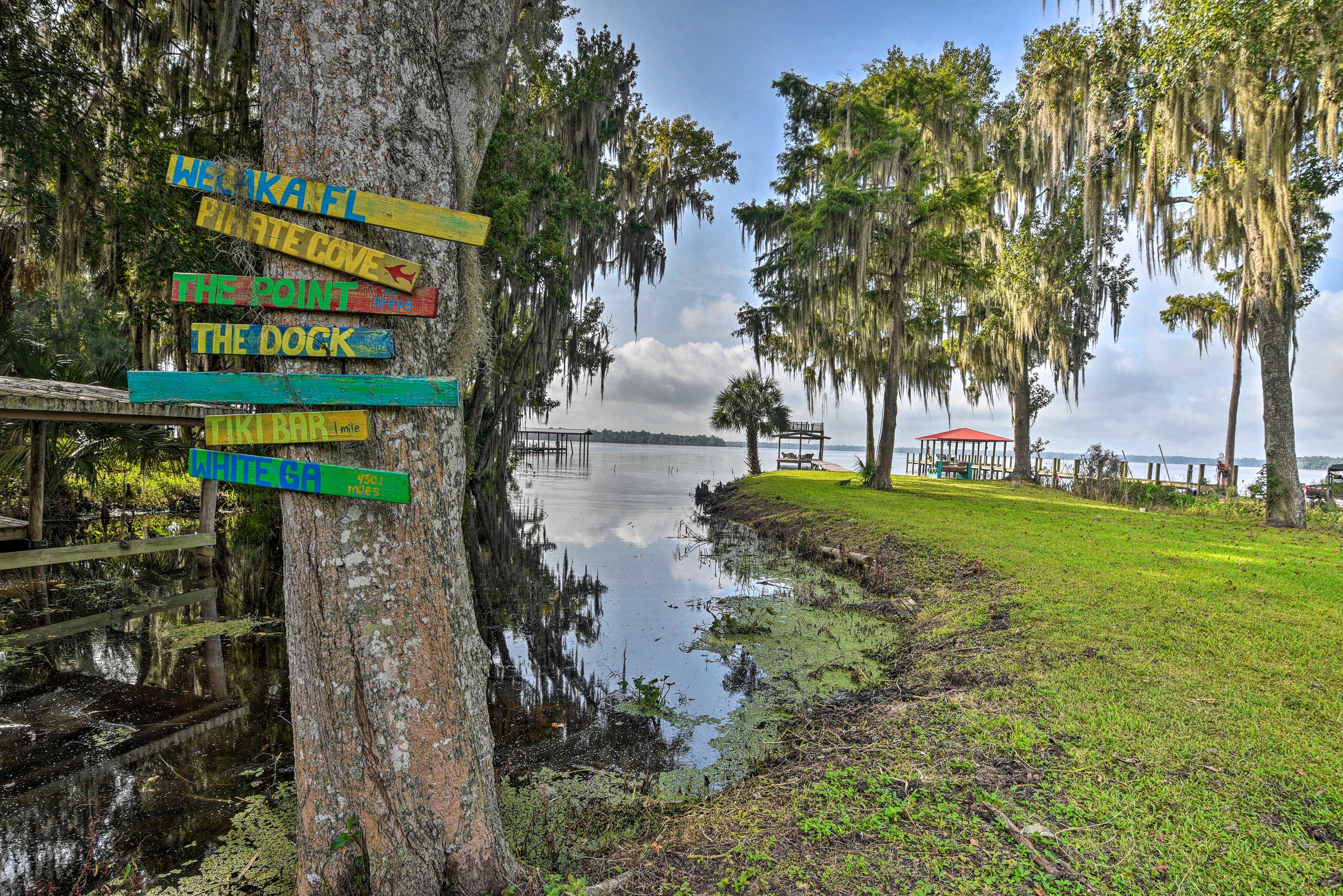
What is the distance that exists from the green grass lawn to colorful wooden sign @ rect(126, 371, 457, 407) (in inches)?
78.3

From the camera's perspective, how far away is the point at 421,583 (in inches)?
71.6

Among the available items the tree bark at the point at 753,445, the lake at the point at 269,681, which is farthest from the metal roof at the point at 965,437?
the lake at the point at 269,681

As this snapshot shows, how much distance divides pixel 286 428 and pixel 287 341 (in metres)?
0.28

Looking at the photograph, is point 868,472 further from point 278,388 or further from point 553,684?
point 278,388

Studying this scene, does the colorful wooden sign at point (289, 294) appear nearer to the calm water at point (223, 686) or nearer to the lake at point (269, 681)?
the calm water at point (223, 686)

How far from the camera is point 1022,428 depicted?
1964cm

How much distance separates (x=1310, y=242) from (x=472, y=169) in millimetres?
20429

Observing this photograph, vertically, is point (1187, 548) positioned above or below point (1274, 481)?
below

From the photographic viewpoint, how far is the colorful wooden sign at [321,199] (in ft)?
5.60

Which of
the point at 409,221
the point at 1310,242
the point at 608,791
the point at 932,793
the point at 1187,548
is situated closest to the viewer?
the point at 409,221

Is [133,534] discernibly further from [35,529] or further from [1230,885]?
[1230,885]

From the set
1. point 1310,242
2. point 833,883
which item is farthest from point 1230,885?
point 1310,242

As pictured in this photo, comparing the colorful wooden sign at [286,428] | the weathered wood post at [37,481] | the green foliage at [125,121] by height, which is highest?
the green foliage at [125,121]

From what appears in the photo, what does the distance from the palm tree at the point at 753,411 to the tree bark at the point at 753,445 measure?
0.02 metres
